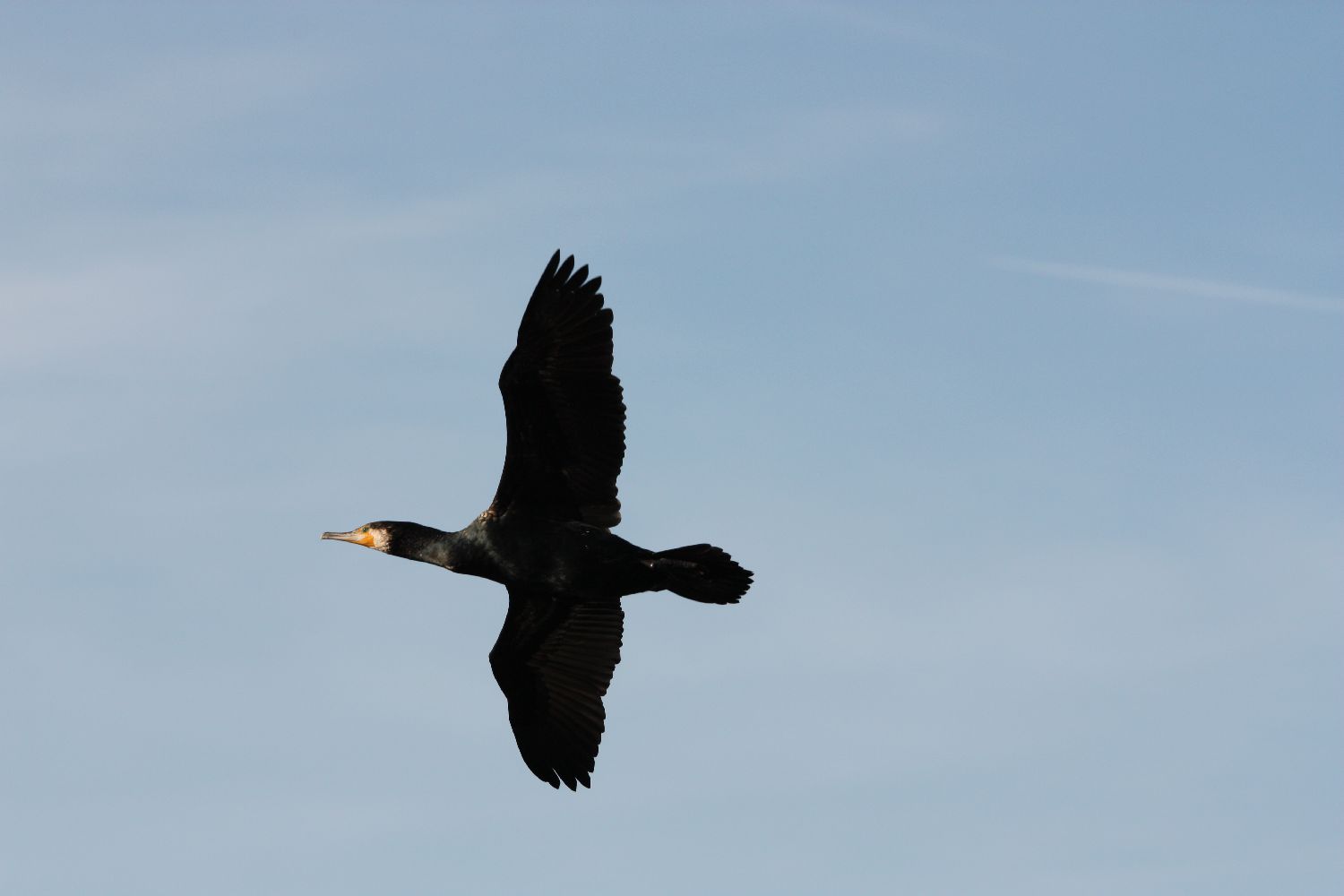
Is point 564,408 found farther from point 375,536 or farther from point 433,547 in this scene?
point 375,536

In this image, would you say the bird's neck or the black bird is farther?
the bird's neck

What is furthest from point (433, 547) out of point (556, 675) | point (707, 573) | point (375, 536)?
point (707, 573)

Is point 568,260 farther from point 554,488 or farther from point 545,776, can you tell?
point 545,776

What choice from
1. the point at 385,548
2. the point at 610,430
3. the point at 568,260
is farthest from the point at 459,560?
the point at 568,260

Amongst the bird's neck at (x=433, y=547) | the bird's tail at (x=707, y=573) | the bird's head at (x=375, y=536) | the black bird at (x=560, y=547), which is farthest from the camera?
the bird's head at (x=375, y=536)

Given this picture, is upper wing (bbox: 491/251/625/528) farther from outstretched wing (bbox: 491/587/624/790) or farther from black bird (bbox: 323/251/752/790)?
outstretched wing (bbox: 491/587/624/790)

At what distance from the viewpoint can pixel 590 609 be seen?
1445 centimetres

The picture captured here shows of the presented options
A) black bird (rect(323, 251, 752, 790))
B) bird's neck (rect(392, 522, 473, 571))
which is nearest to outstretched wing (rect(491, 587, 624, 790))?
black bird (rect(323, 251, 752, 790))

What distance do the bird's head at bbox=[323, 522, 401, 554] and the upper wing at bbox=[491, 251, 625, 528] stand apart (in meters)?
0.96

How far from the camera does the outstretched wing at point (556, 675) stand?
14352mm

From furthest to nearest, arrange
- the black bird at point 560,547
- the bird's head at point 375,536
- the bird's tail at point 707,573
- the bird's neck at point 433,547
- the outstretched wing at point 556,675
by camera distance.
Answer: the outstretched wing at point 556,675 → the bird's head at point 375,536 → the bird's neck at point 433,547 → the black bird at point 560,547 → the bird's tail at point 707,573

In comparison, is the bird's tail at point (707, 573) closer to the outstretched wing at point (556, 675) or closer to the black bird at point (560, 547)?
the black bird at point (560, 547)

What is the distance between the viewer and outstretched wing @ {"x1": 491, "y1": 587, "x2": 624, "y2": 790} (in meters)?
14.4

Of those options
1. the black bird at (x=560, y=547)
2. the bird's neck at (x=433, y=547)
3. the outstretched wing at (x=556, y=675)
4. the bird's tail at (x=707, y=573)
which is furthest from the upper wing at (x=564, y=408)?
the outstretched wing at (x=556, y=675)
